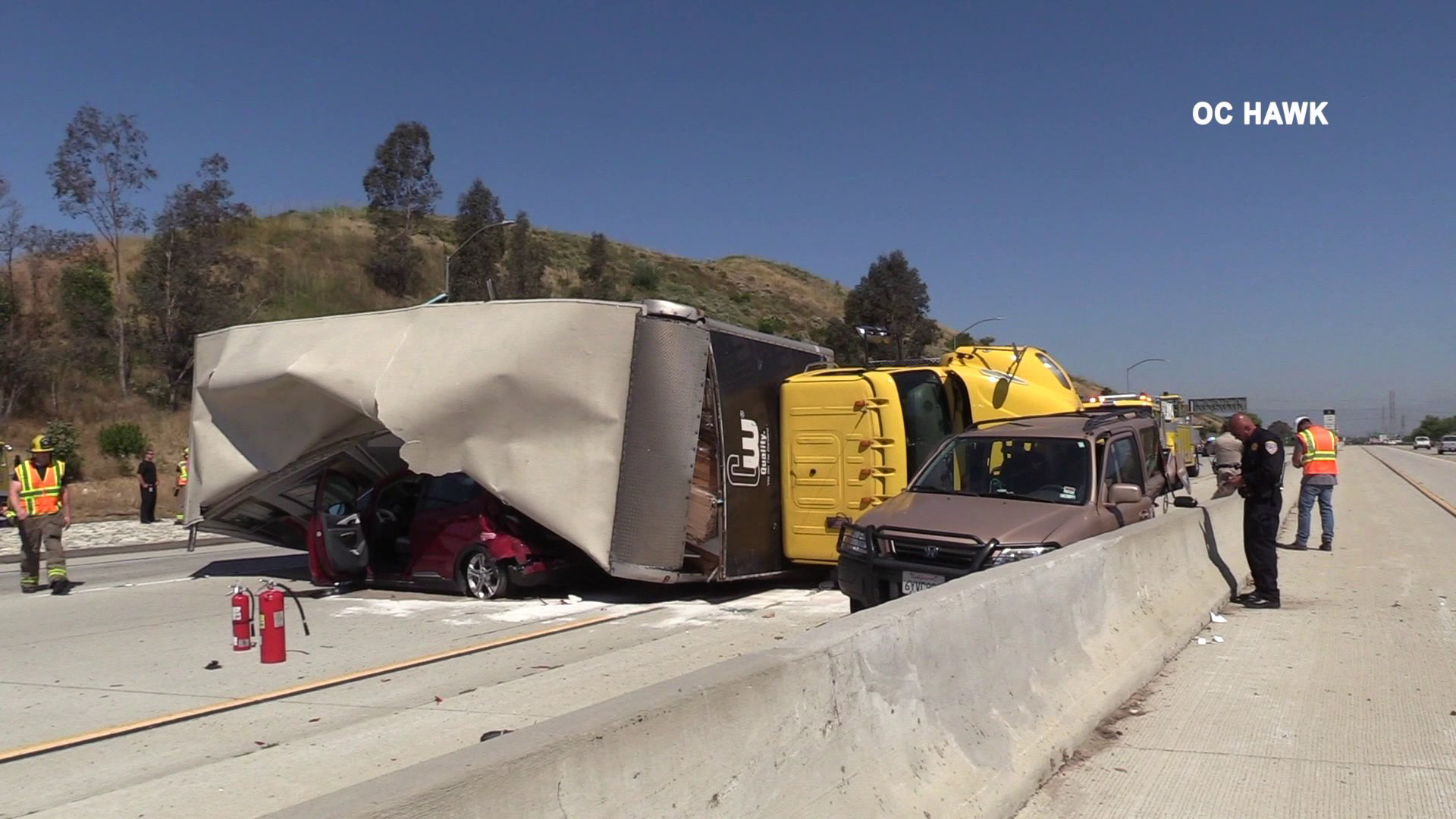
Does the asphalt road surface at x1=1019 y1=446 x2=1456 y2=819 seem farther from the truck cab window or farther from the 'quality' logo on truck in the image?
the 'quality' logo on truck

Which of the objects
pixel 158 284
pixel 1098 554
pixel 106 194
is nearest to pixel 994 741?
pixel 1098 554

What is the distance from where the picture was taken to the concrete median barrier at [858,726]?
278 cm

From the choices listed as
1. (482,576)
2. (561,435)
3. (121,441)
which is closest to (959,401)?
(561,435)

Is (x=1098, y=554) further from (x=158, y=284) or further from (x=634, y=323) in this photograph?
(x=158, y=284)

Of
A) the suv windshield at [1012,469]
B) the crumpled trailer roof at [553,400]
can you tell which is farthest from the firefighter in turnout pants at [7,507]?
the suv windshield at [1012,469]

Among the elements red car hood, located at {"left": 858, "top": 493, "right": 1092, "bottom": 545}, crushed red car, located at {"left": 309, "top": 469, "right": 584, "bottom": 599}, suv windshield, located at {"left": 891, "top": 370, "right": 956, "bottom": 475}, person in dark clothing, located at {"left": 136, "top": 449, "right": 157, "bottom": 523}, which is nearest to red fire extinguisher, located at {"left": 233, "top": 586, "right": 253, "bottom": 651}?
crushed red car, located at {"left": 309, "top": 469, "right": 584, "bottom": 599}

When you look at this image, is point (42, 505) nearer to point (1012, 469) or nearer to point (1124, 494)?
point (1012, 469)

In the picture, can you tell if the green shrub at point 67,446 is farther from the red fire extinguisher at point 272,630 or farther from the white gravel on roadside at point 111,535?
the red fire extinguisher at point 272,630

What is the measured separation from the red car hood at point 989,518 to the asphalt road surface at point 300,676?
1.45 metres

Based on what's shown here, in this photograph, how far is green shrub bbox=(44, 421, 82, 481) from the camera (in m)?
30.3

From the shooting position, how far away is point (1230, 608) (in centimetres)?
1016

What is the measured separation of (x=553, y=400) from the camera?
10344mm

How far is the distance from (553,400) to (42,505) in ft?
22.0

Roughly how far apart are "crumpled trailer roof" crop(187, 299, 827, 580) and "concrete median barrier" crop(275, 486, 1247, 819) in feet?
14.2
